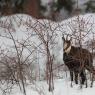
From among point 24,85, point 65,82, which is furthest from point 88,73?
point 24,85

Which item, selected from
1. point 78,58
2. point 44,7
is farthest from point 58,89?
point 44,7

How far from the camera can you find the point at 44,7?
70.9 feet

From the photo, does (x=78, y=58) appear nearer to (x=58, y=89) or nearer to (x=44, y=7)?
(x=58, y=89)

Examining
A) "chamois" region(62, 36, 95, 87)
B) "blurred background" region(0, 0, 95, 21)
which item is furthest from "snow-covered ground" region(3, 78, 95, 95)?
"blurred background" region(0, 0, 95, 21)

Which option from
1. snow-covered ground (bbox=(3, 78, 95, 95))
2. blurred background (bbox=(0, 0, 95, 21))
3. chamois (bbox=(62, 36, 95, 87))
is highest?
blurred background (bbox=(0, 0, 95, 21))

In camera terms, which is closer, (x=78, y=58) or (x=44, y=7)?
(x=78, y=58)

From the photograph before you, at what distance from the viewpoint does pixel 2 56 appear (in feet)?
40.7

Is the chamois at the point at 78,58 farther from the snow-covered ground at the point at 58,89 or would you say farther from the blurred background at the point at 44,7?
the blurred background at the point at 44,7

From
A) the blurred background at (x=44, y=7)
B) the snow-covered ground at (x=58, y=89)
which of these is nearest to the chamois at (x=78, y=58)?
the snow-covered ground at (x=58, y=89)

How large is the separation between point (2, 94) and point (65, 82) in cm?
148

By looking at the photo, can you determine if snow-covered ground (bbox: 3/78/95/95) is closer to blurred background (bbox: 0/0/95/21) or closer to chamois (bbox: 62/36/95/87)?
chamois (bbox: 62/36/95/87)

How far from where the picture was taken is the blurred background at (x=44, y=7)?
69.0 feet

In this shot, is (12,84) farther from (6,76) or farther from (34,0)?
(34,0)

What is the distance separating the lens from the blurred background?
69.0 feet
